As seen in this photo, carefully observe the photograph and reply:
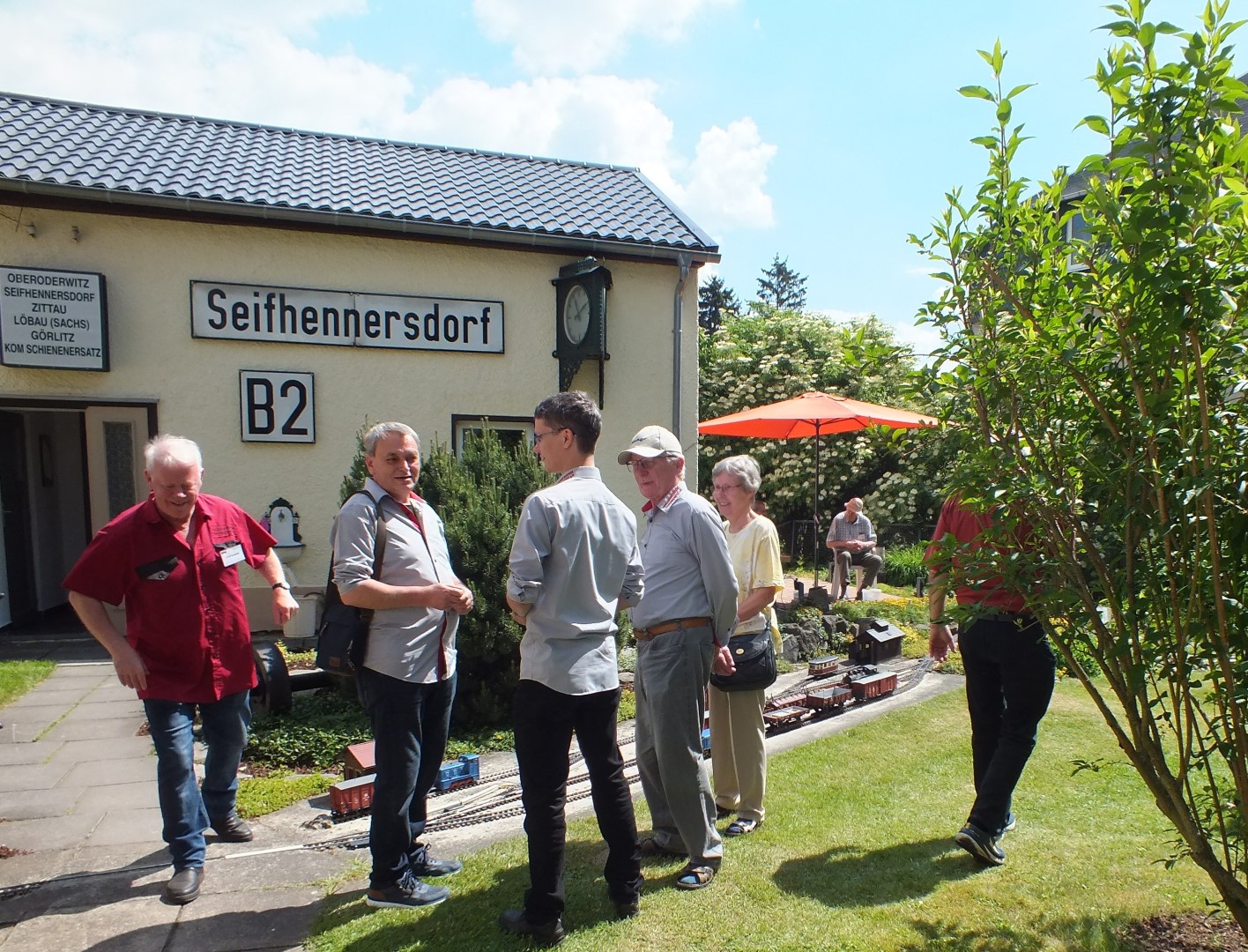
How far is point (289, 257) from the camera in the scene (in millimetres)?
8727

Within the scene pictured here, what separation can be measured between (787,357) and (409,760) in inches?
725

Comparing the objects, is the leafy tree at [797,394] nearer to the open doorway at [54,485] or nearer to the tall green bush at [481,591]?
the tall green bush at [481,591]

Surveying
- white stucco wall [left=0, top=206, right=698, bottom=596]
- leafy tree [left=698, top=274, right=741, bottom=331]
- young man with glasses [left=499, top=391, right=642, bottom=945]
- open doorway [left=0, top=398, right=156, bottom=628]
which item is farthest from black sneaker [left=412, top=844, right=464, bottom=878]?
leafy tree [left=698, top=274, right=741, bottom=331]

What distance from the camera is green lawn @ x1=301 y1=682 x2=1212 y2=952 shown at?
9.85ft

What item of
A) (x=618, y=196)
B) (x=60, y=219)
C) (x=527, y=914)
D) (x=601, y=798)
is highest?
(x=618, y=196)

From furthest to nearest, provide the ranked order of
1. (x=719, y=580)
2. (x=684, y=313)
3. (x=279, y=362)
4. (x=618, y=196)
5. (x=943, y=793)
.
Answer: (x=618, y=196), (x=684, y=313), (x=279, y=362), (x=943, y=793), (x=719, y=580)

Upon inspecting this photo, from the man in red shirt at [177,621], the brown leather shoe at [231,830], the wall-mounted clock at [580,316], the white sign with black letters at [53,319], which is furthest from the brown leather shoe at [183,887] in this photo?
the wall-mounted clock at [580,316]

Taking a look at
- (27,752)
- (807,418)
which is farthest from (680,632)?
(807,418)

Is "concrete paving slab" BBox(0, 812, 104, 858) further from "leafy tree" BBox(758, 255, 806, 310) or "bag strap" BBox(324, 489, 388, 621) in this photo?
"leafy tree" BBox(758, 255, 806, 310)

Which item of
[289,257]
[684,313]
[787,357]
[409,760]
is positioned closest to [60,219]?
[289,257]

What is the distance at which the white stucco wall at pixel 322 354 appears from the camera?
8109mm

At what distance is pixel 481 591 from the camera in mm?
5570

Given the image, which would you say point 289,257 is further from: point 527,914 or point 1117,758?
point 1117,758

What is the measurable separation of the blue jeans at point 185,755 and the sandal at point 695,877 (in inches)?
74.6
